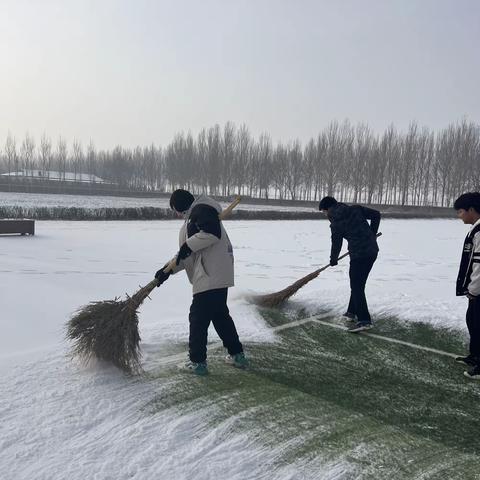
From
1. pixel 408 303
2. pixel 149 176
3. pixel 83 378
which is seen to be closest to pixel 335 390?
pixel 83 378

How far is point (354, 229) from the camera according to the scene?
470cm

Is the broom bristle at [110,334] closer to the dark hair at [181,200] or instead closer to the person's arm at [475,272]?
the dark hair at [181,200]

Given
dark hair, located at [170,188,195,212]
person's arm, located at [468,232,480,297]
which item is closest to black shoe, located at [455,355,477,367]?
person's arm, located at [468,232,480,297]

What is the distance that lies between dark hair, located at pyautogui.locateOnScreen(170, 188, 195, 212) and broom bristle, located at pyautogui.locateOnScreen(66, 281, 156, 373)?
1.92ft

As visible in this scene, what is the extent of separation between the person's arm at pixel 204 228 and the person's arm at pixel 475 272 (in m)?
1.90

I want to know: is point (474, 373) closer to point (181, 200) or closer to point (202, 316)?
point (202, 316)

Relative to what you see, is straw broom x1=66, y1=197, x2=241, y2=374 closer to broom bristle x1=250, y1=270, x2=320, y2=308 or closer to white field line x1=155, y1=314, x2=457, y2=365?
white field line x1=155, y1=314, x2=457, y2=365

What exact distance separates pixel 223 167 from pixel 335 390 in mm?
56579

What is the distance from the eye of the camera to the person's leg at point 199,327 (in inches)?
133

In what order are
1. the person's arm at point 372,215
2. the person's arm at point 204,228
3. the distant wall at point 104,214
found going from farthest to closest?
the distant wall at point 104,214 → the person's arm at point 372,215 → the person's arm at point 204,228

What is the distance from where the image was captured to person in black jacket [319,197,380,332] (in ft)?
15.4

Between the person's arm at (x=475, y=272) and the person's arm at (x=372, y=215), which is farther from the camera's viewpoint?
the person's arm at (x=372, y=215)

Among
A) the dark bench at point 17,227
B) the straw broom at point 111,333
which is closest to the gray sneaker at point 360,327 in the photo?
the straw broom at point 111,333

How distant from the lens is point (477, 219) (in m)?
3.77
